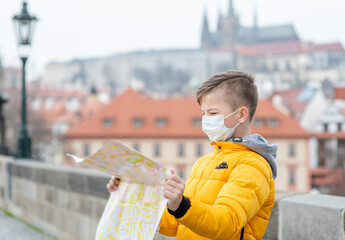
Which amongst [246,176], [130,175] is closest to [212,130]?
[246,176]

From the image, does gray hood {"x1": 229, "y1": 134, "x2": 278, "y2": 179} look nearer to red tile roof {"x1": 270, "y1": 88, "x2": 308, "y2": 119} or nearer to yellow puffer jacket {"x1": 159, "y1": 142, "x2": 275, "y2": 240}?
yellow puffer jacket {"x1": 159, "y1": 142, "x2": 275, "y2": 240}

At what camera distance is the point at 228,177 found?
174 cm

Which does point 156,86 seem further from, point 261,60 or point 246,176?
point 246,176

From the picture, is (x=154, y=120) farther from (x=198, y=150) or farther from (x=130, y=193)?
(x=130, y=193)

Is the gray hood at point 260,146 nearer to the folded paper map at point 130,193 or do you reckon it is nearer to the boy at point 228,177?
the boy at point 228,177

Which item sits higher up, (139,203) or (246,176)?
(246,176)

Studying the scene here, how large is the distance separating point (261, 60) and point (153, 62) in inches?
1060

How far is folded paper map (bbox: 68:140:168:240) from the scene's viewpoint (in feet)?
5.95

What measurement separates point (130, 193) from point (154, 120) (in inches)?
1921

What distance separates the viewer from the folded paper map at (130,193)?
1.81m

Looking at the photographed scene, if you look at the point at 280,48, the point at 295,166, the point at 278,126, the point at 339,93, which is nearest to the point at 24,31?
the point at 295,166

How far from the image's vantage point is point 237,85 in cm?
177

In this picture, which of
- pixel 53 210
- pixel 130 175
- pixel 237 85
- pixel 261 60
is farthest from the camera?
pixel 261 60

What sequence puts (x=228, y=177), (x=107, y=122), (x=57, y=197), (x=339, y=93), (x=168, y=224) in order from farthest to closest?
1. (x=339, y=93)
2. (x=107, y=122)
3. (x=57, y=197)
4. (x=168, y=224)
5. (x=228, y=177)
